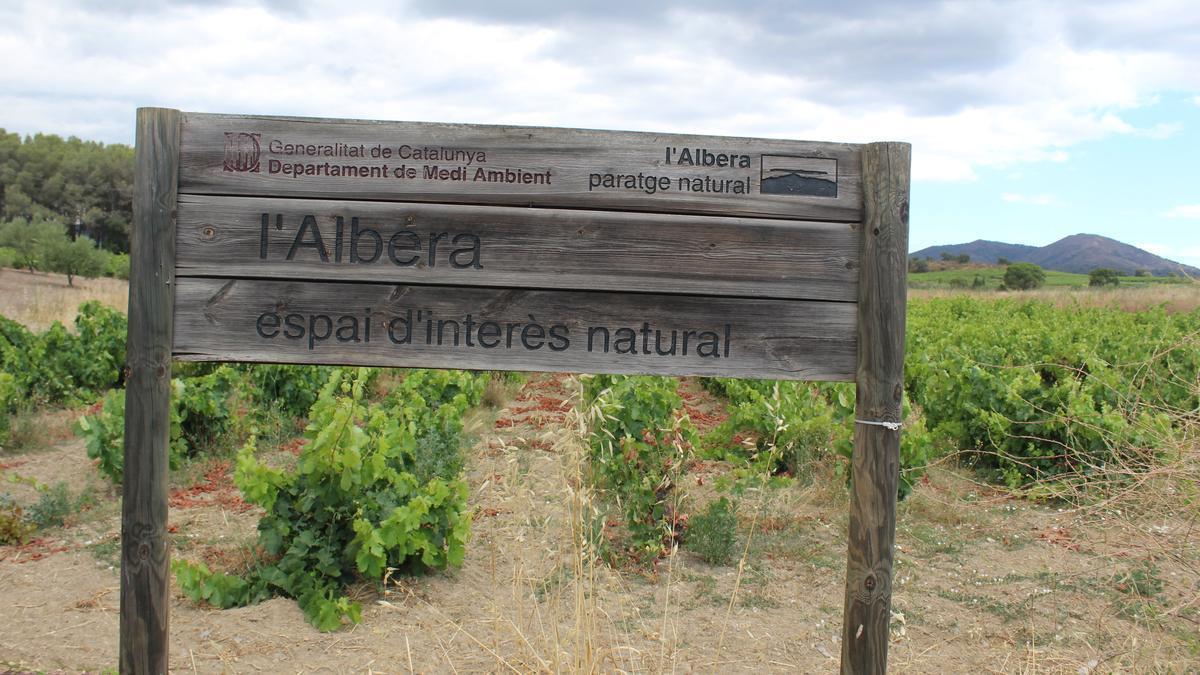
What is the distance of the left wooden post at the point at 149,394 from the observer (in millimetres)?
3064

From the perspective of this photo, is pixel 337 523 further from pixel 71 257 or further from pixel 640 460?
pixel 71 257

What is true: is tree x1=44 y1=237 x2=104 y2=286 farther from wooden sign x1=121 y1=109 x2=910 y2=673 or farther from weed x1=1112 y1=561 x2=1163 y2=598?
weed x1=1112 y1=561 x2=1163 y2=598

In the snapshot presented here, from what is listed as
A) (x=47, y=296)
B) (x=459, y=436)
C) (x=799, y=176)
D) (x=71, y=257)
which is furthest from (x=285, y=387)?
(x=71, y=257)

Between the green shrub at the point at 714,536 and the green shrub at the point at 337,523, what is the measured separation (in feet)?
4.98

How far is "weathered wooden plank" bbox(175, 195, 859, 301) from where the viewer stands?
309cm

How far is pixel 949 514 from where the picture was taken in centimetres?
679

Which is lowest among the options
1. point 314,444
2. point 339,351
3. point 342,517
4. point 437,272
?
point 342,517

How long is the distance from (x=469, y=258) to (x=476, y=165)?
0.32 metres

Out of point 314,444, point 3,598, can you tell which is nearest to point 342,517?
point 314,444

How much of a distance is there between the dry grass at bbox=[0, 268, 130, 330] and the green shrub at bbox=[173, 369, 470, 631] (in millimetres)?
11155

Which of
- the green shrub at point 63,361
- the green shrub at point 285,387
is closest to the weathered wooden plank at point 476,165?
the green shrub at point 285,387

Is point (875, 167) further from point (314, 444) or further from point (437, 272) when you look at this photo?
point (314, 444)

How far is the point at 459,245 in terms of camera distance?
3096 millimetres

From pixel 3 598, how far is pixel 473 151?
12.7 feet
